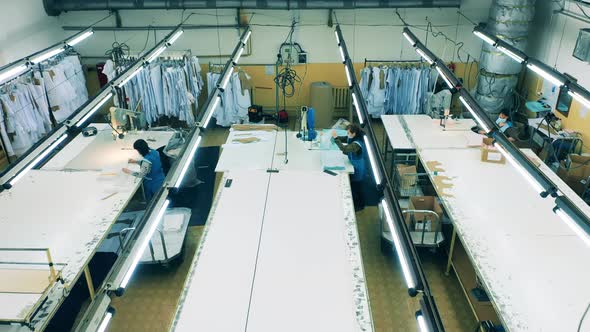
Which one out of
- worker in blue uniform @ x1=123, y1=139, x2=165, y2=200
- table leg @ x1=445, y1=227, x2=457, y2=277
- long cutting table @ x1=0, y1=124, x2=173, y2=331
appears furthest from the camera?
worker in blue uniform @ x1=123, y1=139, x2=165, y2=200

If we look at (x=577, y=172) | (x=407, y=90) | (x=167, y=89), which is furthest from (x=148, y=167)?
(x=577, y=172)

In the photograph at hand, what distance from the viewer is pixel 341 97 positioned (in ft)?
34.7

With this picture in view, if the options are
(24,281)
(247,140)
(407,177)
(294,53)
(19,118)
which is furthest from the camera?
(294,53)

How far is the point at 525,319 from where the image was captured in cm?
363

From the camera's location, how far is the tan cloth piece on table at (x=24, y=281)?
396 centimetres

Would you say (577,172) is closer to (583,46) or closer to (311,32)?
(583,46)

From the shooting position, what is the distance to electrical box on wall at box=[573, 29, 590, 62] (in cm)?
716

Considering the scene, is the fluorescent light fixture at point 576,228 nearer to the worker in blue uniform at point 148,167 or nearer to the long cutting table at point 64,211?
the long cutting table at point 64,211

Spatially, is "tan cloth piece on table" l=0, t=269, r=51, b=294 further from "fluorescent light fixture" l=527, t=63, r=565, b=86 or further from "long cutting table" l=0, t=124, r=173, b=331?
"fluorescent light fixture" l=527, t=63, r=565, b=86

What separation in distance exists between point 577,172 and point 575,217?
477 centimetres

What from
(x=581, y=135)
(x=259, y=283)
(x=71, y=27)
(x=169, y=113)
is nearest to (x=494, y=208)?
(x=259, y=283)

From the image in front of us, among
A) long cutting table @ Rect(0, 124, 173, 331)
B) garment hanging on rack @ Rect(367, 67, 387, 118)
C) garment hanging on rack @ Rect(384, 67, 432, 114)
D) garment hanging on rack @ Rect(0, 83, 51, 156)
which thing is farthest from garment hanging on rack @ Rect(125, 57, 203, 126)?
garment hanging on rack @ Rect(384, 67, 432, 114)

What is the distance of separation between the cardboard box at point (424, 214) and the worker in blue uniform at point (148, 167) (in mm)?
3434

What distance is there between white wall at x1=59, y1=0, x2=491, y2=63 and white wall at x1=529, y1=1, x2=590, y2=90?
3.65 ft
